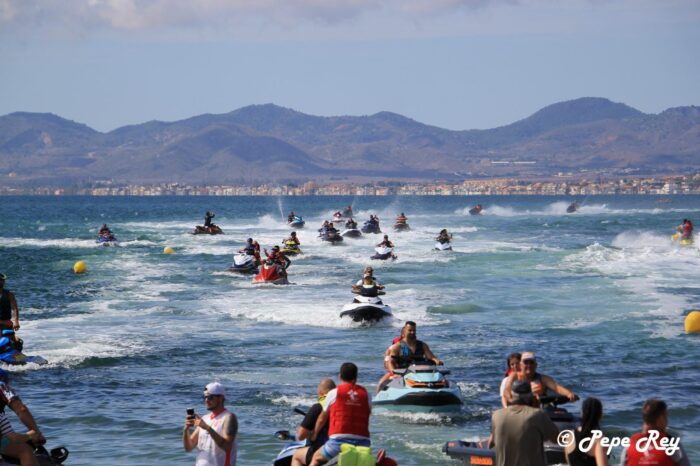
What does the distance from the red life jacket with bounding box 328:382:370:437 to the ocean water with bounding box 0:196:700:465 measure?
13.8 feet

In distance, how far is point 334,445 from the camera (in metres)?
12.7

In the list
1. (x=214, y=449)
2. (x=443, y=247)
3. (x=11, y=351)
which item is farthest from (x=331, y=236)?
(x=214, y=449)

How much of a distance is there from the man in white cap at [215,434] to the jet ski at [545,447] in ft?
11.6

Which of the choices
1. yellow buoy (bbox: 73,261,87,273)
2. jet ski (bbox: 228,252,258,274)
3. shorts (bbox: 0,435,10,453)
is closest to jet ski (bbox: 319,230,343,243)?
yellow buoy (bbox: 73,261,87,273)

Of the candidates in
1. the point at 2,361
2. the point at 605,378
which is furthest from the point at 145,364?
the point at 605,378

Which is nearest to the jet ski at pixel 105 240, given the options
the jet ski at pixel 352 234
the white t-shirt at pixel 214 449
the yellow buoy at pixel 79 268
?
the jet ski at pixel 352 234

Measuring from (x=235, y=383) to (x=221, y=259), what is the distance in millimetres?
36752

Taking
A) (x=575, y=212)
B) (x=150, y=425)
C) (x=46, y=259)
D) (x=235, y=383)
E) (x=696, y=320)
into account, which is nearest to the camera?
(x=150, y=425)

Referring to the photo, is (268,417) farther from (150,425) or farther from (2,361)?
(2,361)

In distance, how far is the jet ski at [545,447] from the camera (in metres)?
14.1

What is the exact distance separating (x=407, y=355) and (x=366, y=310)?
1086 cm

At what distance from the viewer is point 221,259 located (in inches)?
2351

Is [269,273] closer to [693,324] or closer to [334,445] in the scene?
[693,324]

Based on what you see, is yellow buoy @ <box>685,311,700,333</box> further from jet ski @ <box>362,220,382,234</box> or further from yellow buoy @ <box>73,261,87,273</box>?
jet ski @ <box>362,220,382,234</box>
